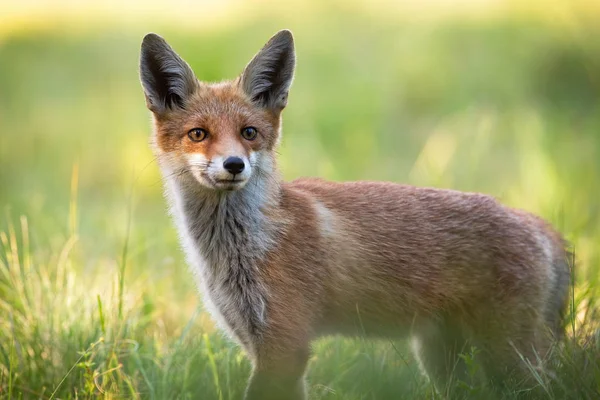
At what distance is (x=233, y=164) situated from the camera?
4645 mm

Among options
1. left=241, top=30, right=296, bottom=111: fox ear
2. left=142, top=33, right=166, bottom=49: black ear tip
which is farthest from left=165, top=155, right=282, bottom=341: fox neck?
left=142, top=33, right=166, bottom=49: black ear tip

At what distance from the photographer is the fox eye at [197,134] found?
4969 millimetres

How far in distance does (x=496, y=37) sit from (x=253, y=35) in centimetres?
405

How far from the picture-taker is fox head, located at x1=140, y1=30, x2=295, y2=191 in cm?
489

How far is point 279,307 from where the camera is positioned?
188 inches

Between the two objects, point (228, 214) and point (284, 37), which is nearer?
point (228, 214)

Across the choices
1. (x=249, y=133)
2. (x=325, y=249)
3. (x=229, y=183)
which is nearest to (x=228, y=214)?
(x=229, y=183)

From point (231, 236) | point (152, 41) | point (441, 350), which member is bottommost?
point (441, 350)

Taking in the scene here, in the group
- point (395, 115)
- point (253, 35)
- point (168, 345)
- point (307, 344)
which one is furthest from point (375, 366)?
point (253, 35)

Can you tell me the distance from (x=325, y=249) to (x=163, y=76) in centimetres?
154

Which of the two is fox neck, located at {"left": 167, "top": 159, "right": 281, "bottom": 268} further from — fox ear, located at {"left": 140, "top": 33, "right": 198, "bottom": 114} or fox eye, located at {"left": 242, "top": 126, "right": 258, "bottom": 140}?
fox ear, located at {"left": 140, "top": 33, "right": 198, "bottom": 114}

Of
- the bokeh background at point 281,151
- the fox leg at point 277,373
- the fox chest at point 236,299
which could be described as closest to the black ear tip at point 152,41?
the bokeh background at point 281,151

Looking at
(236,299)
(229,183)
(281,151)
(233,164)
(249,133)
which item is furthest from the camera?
(281,151)

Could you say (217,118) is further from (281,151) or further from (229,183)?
(281,151)
